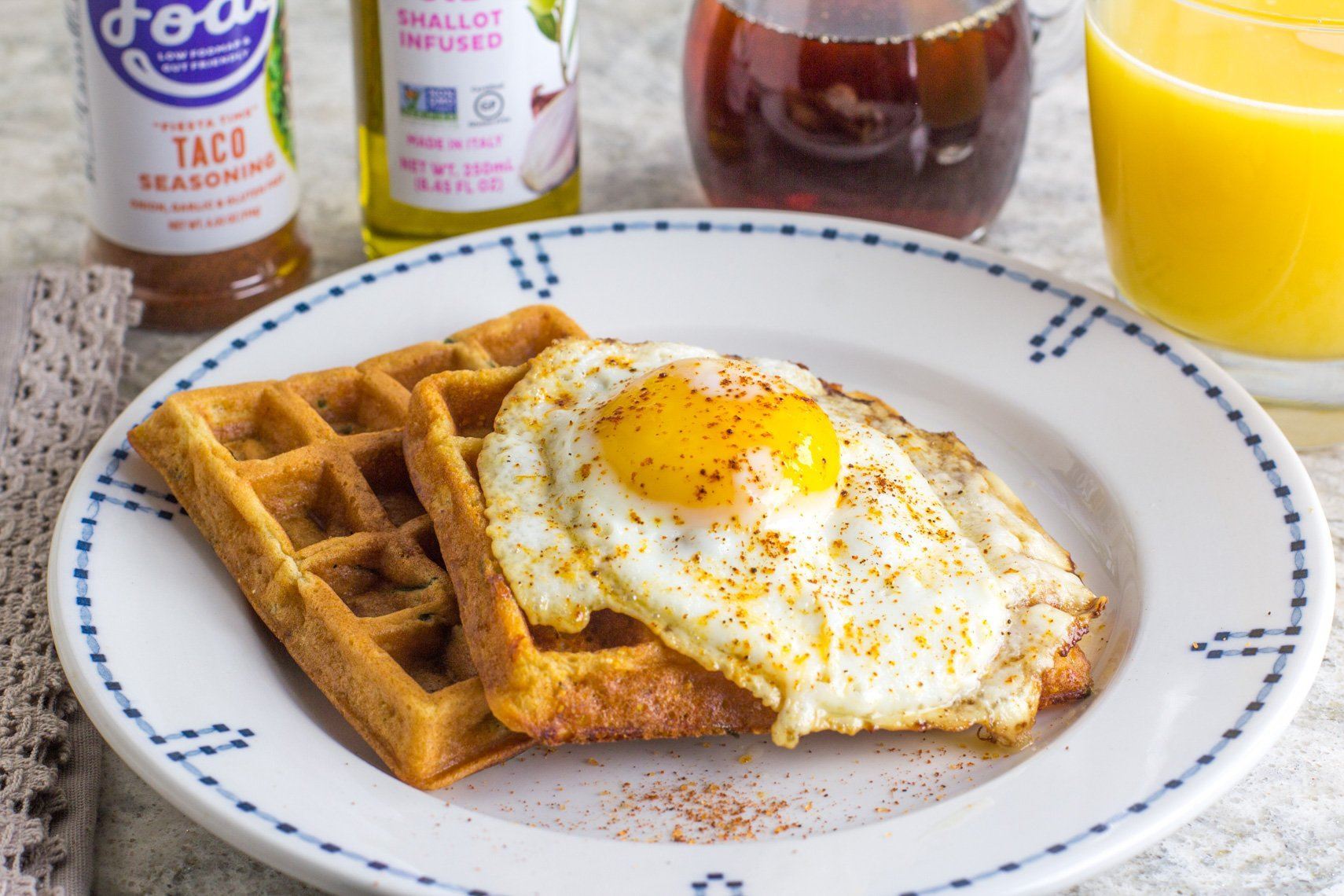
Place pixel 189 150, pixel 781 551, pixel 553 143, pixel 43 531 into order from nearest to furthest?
pixel 781 551
pixel 43 531
pixel 189 150
pixel 553 143

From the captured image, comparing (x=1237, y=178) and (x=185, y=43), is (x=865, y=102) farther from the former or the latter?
(x=185, y=43)

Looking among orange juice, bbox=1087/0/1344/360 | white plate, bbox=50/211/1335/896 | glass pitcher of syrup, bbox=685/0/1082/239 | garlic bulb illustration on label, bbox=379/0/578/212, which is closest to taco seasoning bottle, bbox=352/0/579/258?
garlic bulb illustration on label, bbox=379/0/578/212

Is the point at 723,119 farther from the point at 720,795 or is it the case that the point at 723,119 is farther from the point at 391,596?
the point at 720,795

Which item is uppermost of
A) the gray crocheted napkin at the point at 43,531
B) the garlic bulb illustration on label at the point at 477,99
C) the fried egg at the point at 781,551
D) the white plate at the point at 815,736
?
the garlic bulb illustration on label at the point at 477,99

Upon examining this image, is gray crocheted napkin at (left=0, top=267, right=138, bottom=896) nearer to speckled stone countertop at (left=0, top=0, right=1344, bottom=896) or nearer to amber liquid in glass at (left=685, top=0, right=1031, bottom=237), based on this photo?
speckled stone countertop at (left=0, top=0, right=1344, bottom=896)

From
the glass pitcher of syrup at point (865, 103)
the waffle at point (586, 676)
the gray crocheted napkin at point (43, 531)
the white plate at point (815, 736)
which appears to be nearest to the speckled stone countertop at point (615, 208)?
the gray crocheted napkin at point (43, 531)

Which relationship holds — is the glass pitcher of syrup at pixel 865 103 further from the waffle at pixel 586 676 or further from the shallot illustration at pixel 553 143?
the waffle at pixel 586 676

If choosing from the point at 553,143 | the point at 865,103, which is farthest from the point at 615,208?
the point at 865,103
